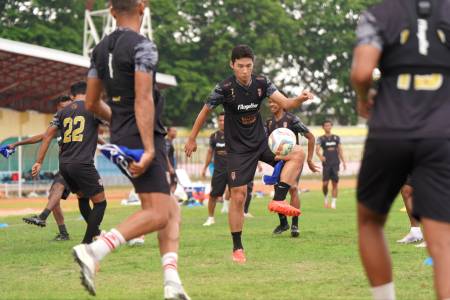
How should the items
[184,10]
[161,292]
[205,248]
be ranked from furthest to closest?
[184,10] < [205,248] < [161,292]

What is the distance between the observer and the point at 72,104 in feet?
39.2

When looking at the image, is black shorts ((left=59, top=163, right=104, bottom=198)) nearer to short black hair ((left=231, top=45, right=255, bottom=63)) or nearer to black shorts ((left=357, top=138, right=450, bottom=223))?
short black hair ((left=231, top=45, right=255, bottom=63))

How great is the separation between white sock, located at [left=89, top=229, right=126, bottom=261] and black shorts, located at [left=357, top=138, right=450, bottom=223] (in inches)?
77.4

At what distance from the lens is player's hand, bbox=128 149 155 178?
6.13m

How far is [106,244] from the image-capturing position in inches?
244

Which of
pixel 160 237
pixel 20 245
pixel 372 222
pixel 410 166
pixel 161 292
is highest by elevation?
pixel 410 166

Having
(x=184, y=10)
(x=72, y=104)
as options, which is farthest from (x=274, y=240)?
(x=184, y=10)

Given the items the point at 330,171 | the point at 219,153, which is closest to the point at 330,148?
the point at 330,171

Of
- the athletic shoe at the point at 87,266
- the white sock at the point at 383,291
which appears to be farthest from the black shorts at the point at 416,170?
the athletic shoe at the point at 87,266

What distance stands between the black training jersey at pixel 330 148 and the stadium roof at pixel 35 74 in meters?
12.6

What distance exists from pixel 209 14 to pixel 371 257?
53281 millimetres

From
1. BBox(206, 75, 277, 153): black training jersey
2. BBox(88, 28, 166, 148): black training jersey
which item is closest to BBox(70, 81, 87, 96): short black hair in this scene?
BBox(206, 75, 277, 153): black training jersey

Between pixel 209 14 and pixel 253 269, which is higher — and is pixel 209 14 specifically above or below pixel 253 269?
above

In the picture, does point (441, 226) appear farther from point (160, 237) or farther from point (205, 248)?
point (205, 248)
